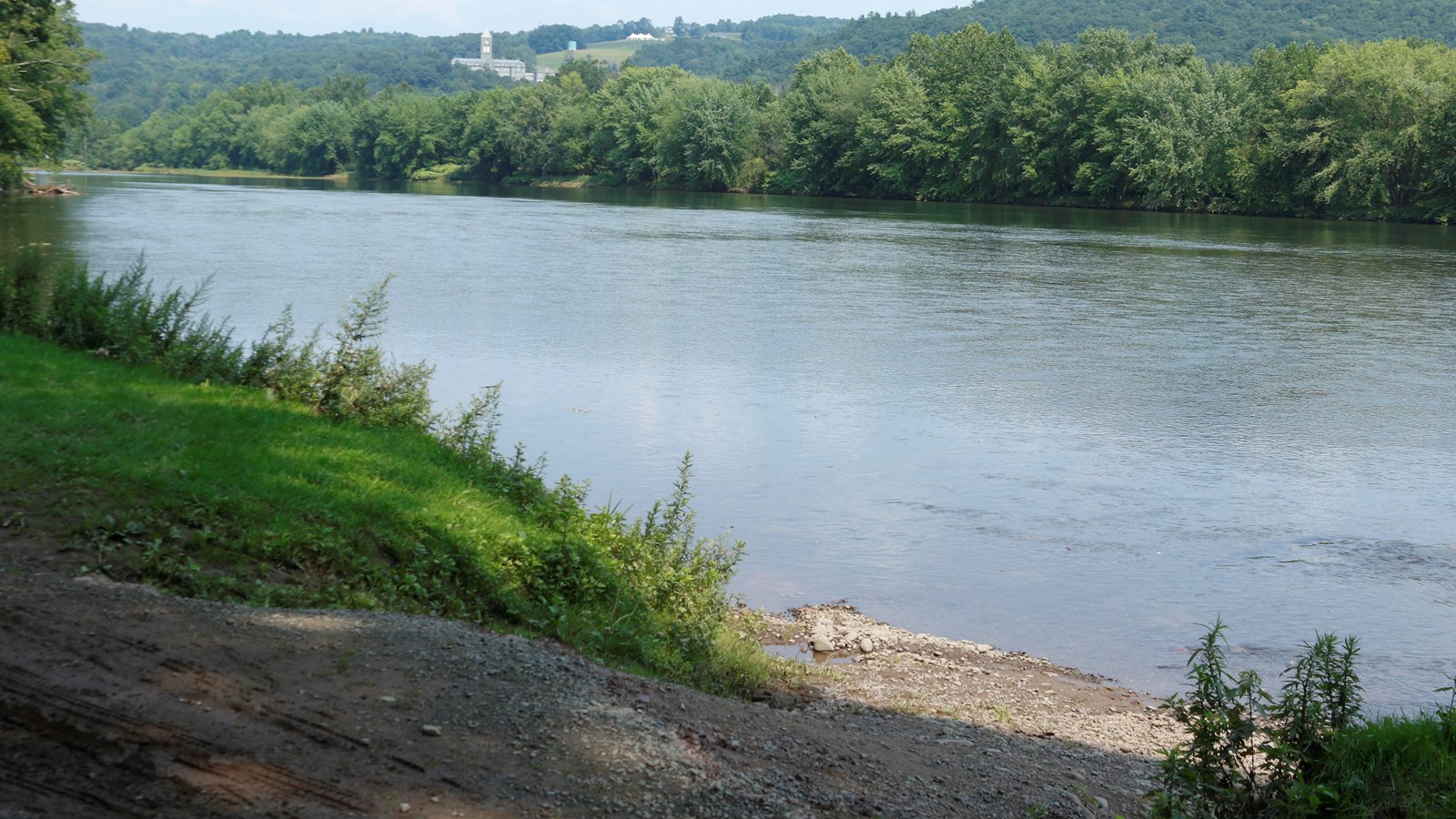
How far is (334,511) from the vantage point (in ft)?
27.6

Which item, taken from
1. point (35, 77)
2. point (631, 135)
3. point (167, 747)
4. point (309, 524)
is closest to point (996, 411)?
point (309, 524)

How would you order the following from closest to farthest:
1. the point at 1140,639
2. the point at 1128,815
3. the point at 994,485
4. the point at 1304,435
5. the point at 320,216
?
1. the point at 1128,815
2. the point at 1140,639
3. the point at 994,485
4. the point at 1304,435
5. the point at 320,216

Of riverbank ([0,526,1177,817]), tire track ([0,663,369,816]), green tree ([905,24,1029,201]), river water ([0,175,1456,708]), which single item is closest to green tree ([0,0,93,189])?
river water ([0,175,1456,708])

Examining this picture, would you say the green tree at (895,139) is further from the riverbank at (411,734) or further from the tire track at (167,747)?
the tire track at (167,747)

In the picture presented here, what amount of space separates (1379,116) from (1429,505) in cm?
6584

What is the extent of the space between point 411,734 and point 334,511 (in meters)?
3.35

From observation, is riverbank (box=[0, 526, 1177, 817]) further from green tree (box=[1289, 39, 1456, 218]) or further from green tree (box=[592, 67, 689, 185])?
green tree (box=[592, 67, 689, 185])

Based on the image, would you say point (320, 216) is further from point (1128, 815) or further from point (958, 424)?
point (1128, 815)

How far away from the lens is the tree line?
2766 inches

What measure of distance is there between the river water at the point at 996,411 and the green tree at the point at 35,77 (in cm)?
279

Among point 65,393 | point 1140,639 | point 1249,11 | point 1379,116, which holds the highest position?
point 1249,11

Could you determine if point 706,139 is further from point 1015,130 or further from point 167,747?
point 167,747

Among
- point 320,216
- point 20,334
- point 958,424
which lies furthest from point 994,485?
point 320,216

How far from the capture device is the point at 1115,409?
17656 millimetres
